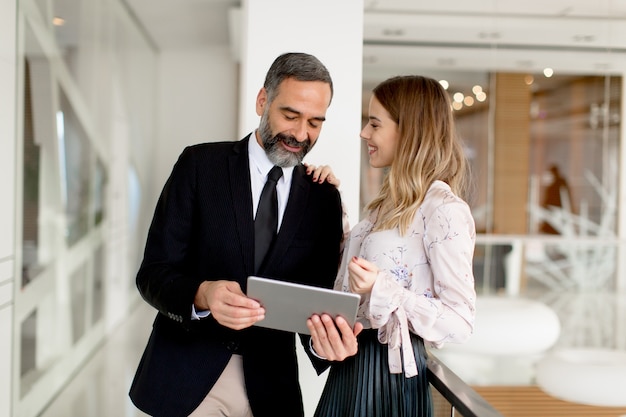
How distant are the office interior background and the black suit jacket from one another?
1.20 metres

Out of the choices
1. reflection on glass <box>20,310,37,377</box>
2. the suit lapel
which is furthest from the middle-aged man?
reflection on glass <box>20,310,37,377</box>

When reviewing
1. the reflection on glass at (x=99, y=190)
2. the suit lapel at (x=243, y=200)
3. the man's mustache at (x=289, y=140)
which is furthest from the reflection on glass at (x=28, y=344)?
the man's mustache at (x=289, y=140)

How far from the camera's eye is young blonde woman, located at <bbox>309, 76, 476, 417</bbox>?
1.74 meters

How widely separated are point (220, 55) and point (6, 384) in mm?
6767

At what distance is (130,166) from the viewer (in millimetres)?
8094

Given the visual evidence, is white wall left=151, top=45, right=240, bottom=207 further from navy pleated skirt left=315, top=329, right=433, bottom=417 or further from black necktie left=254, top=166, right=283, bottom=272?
navy pleated skirt left=315, top=329, right=433, bottom=417

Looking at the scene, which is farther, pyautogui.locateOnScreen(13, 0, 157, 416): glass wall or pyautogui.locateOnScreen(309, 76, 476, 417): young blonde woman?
pyautogui.locateOnScreen(13, 0, 157, 416): glass wall

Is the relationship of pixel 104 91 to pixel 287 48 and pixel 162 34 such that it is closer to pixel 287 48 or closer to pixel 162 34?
pixel 162 34

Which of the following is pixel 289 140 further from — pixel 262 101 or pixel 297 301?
pixel 297 301

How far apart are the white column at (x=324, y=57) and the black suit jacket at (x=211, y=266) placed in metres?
1.08

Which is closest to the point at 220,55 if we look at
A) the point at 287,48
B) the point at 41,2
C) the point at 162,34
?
the point at 162,34

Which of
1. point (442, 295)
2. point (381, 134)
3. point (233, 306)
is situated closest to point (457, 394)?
point (442, 295)

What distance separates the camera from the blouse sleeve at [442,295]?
174 centimetres

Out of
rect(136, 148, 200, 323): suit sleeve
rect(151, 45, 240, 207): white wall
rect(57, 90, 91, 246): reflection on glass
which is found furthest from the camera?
rect(151, 45, 240, 207): white wall
